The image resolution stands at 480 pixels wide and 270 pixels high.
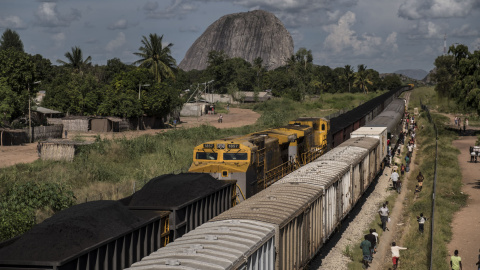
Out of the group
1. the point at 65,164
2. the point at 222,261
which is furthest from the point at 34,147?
the point at 222,261

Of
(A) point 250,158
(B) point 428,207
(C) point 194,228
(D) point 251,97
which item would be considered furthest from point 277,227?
(D) point 251,97

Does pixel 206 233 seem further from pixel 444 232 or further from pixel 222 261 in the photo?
pixel 444 232

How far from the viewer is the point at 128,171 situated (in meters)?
37.1

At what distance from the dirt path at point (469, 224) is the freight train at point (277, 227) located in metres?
5.17

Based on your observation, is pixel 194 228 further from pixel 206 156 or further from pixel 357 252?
pixel 357 252

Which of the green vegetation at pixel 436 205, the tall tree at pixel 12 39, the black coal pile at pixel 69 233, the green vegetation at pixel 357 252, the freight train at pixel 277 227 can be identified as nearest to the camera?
the black coal pile at pixel 69 233

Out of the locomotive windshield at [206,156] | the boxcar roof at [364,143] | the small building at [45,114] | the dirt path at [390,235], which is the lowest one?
the dirt path at [390,235]

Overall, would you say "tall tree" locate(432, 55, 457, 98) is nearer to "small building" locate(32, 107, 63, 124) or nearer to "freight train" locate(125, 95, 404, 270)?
"small building" locate(32, 107, 63, 124)

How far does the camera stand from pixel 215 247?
1134cm

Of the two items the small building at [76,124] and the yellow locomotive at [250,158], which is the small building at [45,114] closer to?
the small building at [76,124]

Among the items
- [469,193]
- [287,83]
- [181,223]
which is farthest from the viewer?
[287,83]

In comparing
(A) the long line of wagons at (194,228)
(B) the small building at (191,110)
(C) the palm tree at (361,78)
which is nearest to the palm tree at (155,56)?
(B) the small building at (191,110)

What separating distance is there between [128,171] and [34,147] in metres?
17.7

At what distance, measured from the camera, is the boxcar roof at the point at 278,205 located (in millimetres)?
14145
